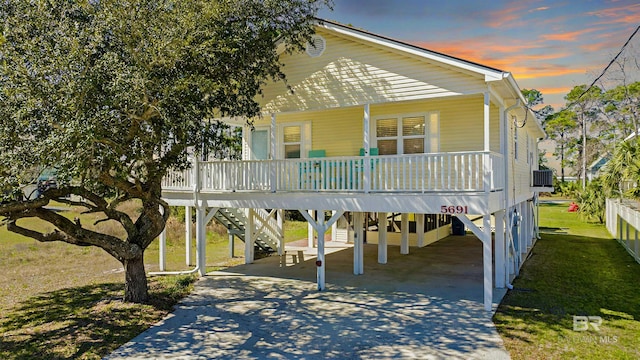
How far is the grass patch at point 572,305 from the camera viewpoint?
7551 mm

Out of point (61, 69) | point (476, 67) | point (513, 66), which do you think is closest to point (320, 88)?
point (476, 67)

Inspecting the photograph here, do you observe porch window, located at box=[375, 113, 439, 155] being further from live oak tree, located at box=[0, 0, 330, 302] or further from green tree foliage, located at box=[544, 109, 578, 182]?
green tree foliage, located at box=[544, 109, 578, 182]

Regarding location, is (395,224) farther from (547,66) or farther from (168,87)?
(547,66)

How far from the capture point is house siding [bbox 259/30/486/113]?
10.7 meters

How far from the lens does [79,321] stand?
29.9 ft

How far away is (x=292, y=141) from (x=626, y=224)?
47.0 ft

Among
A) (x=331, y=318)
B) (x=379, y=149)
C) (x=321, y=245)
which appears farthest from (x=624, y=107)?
(x=331, y=318)

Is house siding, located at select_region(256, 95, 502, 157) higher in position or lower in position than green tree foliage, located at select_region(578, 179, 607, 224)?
higher

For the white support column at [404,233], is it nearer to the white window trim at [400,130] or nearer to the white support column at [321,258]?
the white window trim at [400,130]

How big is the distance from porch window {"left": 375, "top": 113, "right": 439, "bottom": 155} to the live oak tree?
3994mm

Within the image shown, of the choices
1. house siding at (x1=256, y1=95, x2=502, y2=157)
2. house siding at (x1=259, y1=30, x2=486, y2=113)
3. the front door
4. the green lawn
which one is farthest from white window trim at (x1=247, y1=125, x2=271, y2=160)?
the green lawn

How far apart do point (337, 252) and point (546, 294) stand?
8.47 meters

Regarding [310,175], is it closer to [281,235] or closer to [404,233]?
[281,235]

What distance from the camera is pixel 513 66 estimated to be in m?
33.8
